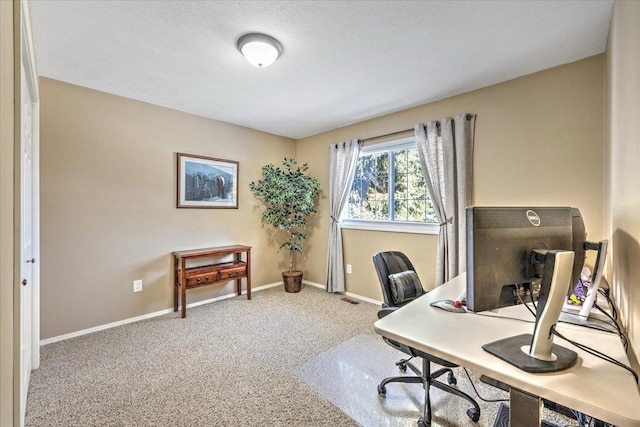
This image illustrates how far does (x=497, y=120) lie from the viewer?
263cm

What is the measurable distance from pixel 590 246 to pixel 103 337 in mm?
3710

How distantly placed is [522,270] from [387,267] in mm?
1140

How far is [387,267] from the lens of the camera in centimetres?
204

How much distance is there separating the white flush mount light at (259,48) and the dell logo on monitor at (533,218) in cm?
190

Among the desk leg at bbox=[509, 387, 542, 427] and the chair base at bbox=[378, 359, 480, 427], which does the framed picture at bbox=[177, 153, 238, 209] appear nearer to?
the chair base at bbox=[378, 359, 480, 427]

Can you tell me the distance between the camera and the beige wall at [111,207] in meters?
2.58

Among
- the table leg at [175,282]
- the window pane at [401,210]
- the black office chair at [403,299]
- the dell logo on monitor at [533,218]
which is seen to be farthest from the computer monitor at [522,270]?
the table leg at [175,282]

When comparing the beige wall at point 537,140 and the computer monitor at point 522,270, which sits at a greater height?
the beige wall at point 537,140

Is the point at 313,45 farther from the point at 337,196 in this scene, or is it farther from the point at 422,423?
the point at 422,423

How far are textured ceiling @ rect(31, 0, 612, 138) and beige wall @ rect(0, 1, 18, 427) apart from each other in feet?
3.28

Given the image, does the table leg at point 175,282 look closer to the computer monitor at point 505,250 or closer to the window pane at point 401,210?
the window pane at point 401,210

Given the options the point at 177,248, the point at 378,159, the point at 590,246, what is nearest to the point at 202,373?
the point at 177,248

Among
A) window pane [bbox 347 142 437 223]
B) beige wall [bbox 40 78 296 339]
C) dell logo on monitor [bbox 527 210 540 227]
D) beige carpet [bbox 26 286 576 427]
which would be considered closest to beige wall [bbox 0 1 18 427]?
beige carpet [bbox 26 286 576 427]

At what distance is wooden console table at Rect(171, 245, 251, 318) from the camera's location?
3.14m
